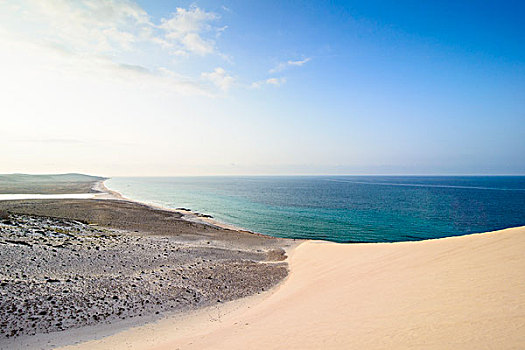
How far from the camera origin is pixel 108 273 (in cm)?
1727

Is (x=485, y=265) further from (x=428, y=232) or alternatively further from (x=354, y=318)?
(x=428, y=232)

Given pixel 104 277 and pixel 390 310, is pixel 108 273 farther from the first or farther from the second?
pixel 390 310

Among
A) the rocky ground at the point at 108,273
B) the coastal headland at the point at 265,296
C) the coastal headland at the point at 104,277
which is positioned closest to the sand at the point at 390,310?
the coastal headland at the point at 265,296

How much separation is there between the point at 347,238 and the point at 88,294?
1167 inches

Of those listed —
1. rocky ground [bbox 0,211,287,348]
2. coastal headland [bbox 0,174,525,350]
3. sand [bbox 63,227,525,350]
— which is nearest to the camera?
sand [bbox 63,227,525,350]

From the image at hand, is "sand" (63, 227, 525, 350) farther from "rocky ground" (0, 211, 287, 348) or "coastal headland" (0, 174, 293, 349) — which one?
"rocky ground" (0, 211, 287, 348)

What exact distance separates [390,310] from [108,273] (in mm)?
16997

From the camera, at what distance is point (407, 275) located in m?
12.6

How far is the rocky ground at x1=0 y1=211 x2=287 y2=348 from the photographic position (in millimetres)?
12281

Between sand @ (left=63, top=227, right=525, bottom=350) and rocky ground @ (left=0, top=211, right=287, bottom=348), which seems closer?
sand @ (left=63, top=227, right=525, bottom=350)

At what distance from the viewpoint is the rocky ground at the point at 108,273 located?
12.3 meters

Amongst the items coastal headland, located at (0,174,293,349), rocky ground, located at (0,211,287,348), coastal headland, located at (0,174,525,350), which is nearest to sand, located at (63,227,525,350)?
coastal headland, located at (0,174,525,350)

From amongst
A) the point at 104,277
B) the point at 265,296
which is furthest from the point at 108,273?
the point at 265,296

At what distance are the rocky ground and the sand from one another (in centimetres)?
208
